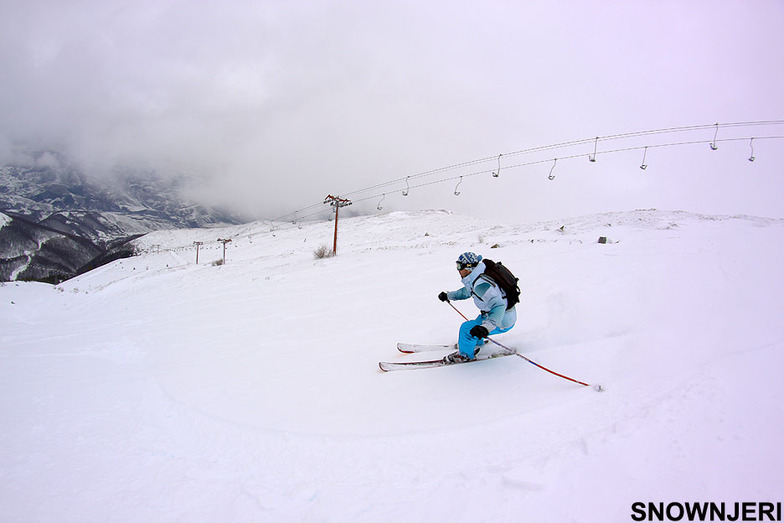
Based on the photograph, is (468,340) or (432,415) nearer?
(432,415)

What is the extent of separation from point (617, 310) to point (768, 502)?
402 cm

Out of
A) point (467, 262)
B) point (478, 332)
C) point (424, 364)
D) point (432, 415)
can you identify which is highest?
point (467, 262)

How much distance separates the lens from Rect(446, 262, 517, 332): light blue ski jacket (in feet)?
15.1

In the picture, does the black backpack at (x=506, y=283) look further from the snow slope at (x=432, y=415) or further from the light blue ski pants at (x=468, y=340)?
the snow slope at (x=432, y=415)

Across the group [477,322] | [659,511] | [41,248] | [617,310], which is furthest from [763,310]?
[41,248]

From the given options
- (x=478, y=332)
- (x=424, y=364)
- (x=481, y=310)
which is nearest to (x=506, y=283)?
(x=481, y=310)

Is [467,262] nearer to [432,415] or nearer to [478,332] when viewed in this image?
[478,332]

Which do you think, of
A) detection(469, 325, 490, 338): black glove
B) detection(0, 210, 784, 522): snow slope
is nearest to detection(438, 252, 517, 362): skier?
detection(469, 325, 490, 338): black glove

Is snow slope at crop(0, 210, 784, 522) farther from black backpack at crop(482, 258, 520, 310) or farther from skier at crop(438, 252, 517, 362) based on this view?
black backpack at crop(482, 258, 520, 310)

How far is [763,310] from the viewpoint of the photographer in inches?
184

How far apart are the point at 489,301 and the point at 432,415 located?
64.7 inches

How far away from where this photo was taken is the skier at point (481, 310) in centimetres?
461

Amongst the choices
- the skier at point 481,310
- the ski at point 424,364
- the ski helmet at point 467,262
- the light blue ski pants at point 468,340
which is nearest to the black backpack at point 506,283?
the skier at point 481,310

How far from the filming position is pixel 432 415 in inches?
153
